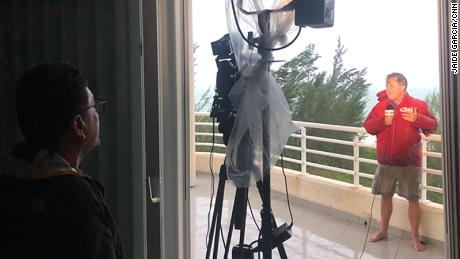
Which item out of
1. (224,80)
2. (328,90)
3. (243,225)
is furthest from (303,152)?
(224,80)

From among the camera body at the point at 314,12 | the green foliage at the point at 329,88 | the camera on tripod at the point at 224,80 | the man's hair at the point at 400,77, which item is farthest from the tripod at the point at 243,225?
the man's hair at the point at 400,77

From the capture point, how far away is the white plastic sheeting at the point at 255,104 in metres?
1.71

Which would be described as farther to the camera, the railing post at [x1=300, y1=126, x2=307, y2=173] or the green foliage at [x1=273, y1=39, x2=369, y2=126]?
the railing post at [x1=300, y1=126, x2=307, y2=173]

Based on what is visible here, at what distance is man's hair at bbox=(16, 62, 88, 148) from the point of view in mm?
799

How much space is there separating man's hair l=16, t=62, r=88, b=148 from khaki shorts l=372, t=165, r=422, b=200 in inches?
96.5

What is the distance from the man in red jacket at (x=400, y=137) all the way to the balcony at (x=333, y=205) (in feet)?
0.33

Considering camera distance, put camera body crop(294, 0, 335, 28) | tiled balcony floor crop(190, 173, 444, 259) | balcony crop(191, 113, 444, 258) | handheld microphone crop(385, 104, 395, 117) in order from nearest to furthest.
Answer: camera body crop(294, 0, 335, 28) < tiled balcony floor crop(190, 173, 444, 259) < balcony crop(191, 113, 444, 258) < handheld microphone crop(385, 104, 395, 117)

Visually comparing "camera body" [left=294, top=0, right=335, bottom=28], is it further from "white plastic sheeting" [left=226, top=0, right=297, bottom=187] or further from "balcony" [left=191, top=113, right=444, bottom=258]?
"balcony" [left=191, top=113, right=444, bottom=258]

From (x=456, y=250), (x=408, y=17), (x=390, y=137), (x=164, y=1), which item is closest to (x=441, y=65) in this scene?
(x=456, y=250)

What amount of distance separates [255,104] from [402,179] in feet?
5.26

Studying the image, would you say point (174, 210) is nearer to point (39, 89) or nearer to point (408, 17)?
point (39, 89)

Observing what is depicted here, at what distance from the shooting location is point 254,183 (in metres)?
1.80

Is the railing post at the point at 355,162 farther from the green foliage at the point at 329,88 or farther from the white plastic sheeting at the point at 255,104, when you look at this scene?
the white plastic sheeting at the point at 255,104

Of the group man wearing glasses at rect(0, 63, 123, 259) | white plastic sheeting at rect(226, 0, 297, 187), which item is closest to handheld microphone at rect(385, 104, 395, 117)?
white plastic sheeting at rect(226, 0, 297, 187)
